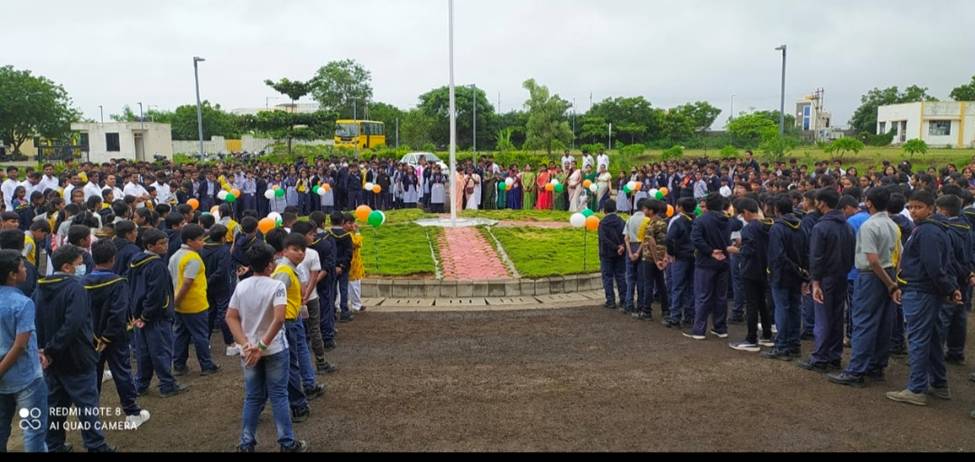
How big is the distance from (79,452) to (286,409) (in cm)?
191

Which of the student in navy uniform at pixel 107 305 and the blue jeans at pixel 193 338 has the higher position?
the student in navy uniform at pixel 107 305

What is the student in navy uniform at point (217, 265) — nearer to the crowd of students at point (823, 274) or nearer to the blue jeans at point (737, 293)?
the crowd of students at point (823, 274)

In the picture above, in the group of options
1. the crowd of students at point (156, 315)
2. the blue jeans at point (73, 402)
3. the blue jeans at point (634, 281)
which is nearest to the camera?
the crowd of students at point (156, 315)

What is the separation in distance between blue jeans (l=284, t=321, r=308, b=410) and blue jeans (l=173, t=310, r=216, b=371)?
180 cm

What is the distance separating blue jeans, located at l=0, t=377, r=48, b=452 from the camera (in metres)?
4.76

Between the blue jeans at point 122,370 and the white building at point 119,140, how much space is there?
49045 mm

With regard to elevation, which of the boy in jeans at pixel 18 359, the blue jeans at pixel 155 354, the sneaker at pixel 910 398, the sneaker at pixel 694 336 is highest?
the boy in jeans at pixel 18 359

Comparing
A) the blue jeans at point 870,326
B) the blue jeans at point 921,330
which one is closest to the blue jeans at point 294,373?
the blue jeans at point 870,326

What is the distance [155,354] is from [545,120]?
38160 mm

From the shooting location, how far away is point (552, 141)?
4334cm

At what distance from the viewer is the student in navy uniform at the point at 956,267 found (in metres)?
6.83

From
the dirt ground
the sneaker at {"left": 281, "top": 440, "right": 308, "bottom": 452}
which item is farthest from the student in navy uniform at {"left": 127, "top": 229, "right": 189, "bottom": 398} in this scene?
the sneaker at {"left": 281, "top": 440, "right": 308, "bottom": 452}

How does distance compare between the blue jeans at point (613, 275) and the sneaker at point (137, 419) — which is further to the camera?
the blue jeans at point (613, 275)

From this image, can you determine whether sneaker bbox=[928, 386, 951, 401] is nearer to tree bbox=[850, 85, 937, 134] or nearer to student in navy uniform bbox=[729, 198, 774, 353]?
student in navy uniform bbox=[729, 198, 774, 353]
